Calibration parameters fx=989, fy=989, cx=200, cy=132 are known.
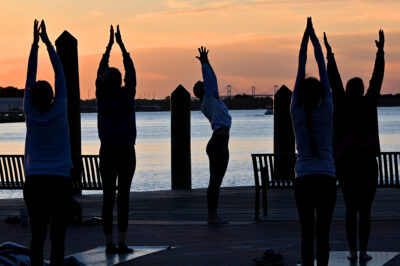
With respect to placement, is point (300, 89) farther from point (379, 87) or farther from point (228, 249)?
point (228, 249)

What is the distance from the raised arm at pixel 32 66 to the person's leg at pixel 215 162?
4844 millimetres

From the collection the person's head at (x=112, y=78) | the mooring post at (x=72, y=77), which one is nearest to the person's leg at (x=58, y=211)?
the person's head at (x=112, y=78)

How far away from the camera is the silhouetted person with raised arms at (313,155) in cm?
766

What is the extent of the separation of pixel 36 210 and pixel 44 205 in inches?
3.0

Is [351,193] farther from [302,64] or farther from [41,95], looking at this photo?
[41,95]

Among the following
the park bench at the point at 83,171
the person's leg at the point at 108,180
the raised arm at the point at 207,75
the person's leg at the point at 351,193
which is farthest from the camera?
the park bench at the point at 83,171

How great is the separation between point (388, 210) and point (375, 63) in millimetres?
6229

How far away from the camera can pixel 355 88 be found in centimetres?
909

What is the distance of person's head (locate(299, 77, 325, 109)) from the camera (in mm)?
7645

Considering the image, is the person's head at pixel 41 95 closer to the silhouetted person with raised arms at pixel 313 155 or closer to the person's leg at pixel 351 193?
the silhouetted person with raised arms at pixel 313 155

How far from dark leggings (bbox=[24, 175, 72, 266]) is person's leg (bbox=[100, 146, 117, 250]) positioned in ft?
6.93

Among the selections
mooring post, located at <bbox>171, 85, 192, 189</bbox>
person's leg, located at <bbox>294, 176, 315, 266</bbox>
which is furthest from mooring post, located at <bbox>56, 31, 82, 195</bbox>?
person's leg, located at <bbox>294, 176, 315, 266</bbox>

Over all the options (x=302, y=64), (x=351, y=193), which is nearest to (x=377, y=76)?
(x=351, y=193)

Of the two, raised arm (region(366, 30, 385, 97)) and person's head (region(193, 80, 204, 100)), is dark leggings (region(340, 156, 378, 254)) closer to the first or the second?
raised arm (region(366, 30, 385, 97))
